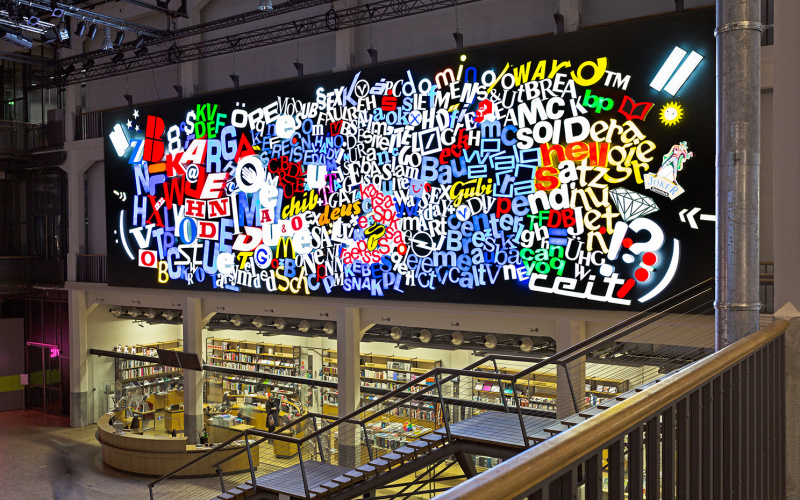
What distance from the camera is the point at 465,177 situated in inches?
462

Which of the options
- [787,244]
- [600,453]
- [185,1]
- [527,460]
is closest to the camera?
[527,460]

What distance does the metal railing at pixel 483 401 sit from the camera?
7.87 meters

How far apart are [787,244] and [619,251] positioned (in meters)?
6.59

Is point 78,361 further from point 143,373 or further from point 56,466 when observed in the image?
point 56,466

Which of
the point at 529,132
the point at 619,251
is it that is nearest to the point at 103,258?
the point at 529,132

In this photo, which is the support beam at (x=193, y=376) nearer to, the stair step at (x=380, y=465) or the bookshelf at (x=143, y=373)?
the bookshelf at (x=143, y=373)

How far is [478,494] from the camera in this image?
49.6 inches

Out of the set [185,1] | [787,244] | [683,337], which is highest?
[185,1]

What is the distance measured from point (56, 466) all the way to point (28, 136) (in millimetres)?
10561

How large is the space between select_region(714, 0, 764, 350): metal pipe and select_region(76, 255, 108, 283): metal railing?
672 inches

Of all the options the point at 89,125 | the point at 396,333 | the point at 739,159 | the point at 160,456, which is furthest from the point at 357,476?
the point at 89,125

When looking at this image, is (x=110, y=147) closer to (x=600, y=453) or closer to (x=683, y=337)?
(x=683, y=337)

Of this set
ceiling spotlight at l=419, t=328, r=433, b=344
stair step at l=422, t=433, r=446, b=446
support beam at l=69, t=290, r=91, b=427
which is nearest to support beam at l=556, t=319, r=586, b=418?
ceiling spotlight at l=419, t=328, r=433, b=344

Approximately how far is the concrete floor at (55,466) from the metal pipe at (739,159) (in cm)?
1245
